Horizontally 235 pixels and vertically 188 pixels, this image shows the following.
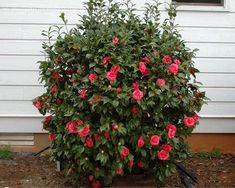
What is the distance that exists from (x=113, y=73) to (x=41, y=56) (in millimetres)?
1724

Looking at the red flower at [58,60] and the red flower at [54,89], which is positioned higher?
the red flower at [58,60]

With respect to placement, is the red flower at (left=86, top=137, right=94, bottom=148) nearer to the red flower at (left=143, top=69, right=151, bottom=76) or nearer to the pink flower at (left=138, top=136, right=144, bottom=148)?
the pink flower at (left=138, top=136, right=144, bottom=148)

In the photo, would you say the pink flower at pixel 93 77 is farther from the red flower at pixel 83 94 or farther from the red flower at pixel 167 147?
the red flower at pixel 167 147

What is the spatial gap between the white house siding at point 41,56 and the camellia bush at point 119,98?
97 centimetres

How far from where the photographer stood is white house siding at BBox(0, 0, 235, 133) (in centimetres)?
595

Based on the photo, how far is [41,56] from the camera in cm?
600

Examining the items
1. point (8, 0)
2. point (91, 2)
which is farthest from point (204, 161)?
point (8, 0)

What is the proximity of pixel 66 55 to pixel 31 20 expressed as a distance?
129 centimetres

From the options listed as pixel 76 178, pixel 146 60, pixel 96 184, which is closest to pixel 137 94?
pixel 146 60

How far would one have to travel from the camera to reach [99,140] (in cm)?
459

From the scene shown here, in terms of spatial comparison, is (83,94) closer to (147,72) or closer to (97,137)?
(97,137)

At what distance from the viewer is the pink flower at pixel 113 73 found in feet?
14.8

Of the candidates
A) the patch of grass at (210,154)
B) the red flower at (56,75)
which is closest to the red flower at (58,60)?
the red flower at (56,75)

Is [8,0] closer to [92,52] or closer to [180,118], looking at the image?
[92,52]
